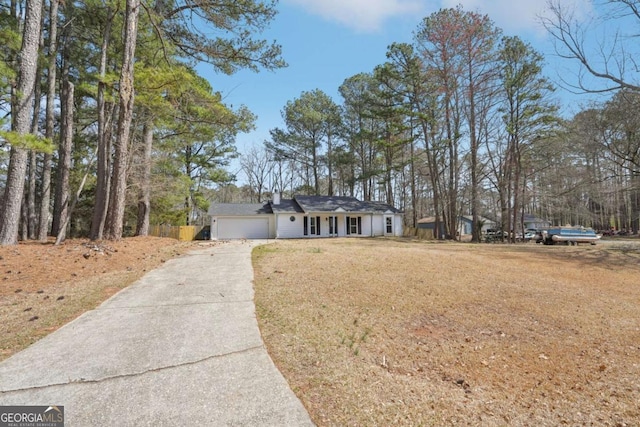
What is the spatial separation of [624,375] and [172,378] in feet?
15.7

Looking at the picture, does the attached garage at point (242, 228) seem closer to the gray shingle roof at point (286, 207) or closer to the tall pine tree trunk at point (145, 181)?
the gray shingle roof at point (286, 207)

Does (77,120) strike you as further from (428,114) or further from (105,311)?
(428,114)

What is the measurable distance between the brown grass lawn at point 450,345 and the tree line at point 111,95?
698cm

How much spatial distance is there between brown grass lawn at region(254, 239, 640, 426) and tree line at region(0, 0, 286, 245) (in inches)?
275

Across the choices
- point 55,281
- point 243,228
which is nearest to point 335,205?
point 243,228

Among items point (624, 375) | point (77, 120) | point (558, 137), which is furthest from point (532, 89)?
point (77, 120)

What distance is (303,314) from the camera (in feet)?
14.5

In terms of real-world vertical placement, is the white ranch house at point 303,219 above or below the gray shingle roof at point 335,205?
below

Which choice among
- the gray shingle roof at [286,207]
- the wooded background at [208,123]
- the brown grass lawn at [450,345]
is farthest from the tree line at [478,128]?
the brown grass lawn at [450,345]

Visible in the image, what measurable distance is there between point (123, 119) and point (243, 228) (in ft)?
45.5

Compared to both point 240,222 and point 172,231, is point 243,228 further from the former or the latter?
point 172,231

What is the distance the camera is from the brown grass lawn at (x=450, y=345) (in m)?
2.53

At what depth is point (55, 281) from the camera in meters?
5.79

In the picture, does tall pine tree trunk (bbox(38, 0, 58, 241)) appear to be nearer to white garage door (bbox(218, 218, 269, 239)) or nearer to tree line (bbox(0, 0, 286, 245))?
tree line (bbox(0, 0, 286, 245))
